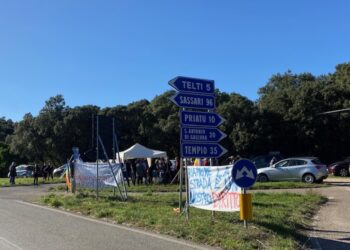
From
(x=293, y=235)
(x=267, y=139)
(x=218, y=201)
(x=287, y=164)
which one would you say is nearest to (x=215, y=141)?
(x=218, y=201)

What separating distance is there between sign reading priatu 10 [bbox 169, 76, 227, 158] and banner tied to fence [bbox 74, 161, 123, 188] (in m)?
7.03

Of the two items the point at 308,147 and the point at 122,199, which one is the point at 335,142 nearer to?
the point at 308,147

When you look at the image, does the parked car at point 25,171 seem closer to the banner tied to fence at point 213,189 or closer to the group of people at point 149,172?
the group of people at point 149,172

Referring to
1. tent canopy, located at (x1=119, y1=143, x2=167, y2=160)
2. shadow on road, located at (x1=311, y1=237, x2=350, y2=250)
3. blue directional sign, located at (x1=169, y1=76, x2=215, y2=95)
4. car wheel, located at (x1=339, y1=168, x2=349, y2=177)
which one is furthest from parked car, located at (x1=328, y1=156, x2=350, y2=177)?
shadow on road, located at (x1=311, y1=237, x2=350, y2=250)

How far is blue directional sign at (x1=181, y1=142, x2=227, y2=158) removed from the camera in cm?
1280

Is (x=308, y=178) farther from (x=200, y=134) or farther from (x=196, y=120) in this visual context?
(x=196, y=120)

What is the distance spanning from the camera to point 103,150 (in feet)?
63.0

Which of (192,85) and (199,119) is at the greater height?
(192,85)

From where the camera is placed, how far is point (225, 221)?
37.4 ft

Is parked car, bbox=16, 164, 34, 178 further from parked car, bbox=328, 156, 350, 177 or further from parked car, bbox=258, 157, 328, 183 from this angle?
parked car, bbox=258, 157, 328, 183

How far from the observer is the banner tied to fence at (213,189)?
11453mm

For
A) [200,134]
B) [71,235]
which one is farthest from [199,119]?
[71,235]

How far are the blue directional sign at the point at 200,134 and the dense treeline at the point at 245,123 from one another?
42.2 meters

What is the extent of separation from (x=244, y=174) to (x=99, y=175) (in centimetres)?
1097
